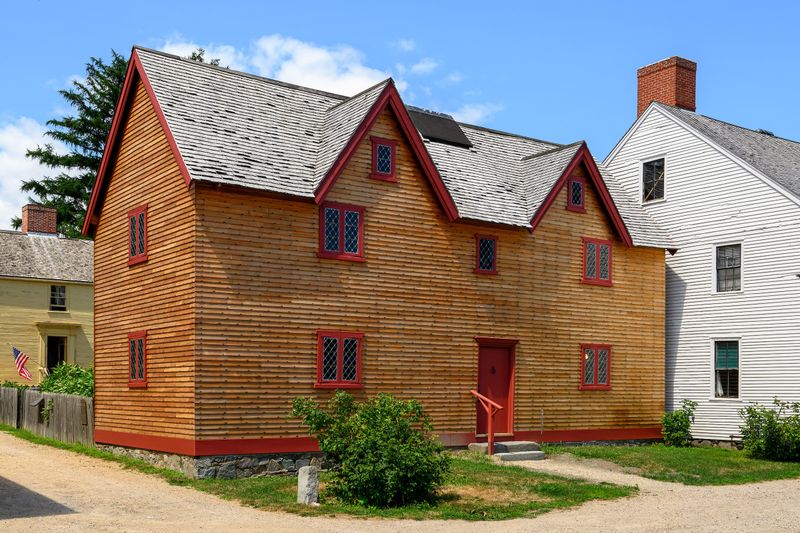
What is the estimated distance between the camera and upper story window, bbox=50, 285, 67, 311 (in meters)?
45.7

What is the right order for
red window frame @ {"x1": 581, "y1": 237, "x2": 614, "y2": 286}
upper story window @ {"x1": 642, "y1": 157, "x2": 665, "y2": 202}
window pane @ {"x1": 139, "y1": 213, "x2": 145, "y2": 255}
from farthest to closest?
1. upper story window @ {"x1": 642, "y1": 157, "x2": 665, "y2": 202}
2. red window frame @ {"x1": 581, "y1": 237, "x2": 614, "y2": 286}
3. window pane @ {"x1": 139, "y1": 213, "x2": 145, "y2": 255}

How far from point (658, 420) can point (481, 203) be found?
931 cm

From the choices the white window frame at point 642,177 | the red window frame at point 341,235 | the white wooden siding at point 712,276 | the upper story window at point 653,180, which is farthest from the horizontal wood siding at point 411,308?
the upper story window at point 653,180

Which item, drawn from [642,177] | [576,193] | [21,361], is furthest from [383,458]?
[21,361]

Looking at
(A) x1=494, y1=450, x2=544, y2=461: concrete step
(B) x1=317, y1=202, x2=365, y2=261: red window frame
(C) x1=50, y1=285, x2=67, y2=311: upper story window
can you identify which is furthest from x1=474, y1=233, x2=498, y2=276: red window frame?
(C) x1=50, y1=285, x2=67, y2=311: upper story window

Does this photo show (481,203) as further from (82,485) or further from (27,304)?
(27,304)

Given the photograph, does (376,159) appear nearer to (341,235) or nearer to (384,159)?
(384,159)

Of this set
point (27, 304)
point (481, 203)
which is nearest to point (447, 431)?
point (481, 203)

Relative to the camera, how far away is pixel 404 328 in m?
23.6

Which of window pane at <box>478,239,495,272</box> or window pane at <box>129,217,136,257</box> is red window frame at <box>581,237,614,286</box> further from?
window pane at <box>129,217,136,257</box>

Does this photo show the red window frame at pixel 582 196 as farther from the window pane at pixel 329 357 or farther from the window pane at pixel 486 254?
the window pane at pixel 329 357

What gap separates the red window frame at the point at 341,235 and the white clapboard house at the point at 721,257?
483 inches

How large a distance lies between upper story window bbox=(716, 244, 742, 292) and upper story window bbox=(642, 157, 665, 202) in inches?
117

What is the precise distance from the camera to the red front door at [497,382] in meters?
25.4
